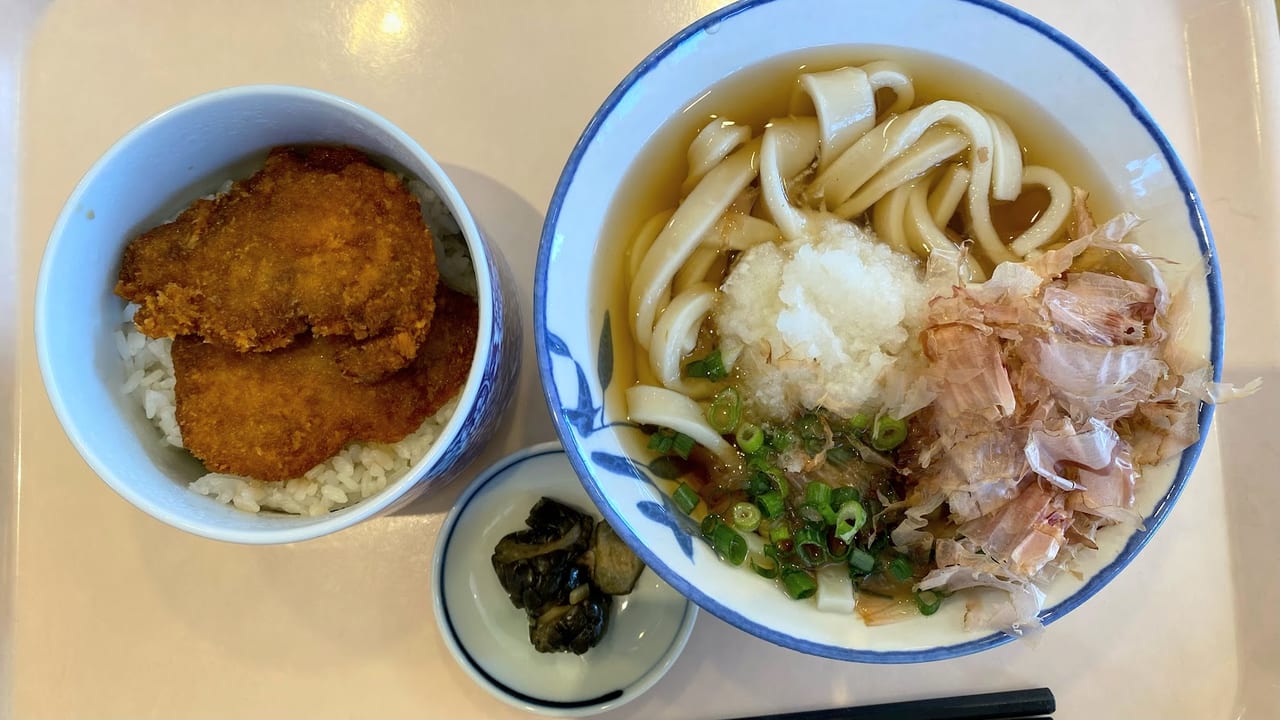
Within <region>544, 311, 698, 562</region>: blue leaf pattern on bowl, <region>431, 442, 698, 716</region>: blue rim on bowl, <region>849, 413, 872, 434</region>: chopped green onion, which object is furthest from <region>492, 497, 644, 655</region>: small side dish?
<region>849, 413, 872, 434</region>: chopped green onion

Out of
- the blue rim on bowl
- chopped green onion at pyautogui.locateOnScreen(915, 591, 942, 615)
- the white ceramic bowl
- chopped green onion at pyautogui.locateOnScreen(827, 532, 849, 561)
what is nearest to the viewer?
the white ceramic bowl

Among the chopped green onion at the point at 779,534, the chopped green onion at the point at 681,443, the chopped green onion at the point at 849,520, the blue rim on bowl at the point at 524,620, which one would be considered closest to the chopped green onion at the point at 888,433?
the chopped green onion at the point at 849,520

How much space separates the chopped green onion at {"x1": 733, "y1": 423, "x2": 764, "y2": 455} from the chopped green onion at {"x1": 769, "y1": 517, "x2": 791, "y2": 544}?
0.14 metres

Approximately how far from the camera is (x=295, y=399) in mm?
1236

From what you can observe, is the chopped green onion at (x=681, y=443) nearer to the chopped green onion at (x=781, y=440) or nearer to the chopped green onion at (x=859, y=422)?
the chopped green onion at (x=781, y=440)

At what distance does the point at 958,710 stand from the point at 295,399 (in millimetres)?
1360

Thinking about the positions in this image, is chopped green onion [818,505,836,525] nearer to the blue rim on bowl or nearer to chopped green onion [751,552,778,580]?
chopped green onion [751,552,778,580]

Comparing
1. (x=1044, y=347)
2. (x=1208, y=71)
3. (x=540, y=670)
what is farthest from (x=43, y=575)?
(x=1208, y=71)

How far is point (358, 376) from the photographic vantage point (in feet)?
4.03

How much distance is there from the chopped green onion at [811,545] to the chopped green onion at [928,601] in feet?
0.53

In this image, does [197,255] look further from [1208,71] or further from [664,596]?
[1208,71]

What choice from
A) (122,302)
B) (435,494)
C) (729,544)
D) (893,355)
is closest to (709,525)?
(729,544)

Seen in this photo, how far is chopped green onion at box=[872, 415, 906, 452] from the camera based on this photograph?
1.27m

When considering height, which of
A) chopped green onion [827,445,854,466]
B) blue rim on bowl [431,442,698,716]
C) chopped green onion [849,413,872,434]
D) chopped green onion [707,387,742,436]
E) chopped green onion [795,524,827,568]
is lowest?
blue rim on bowl [431,442,698,716]
